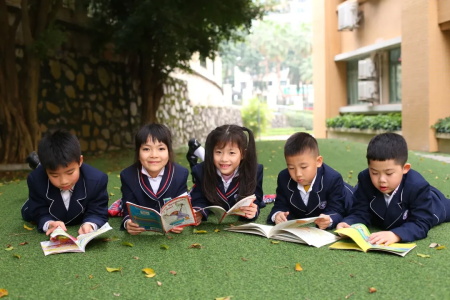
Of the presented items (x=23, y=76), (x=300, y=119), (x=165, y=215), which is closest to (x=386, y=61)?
(x=23, y=76)

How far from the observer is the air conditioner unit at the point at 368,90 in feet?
49.5

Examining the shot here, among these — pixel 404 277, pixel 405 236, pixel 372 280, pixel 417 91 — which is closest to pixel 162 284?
pixel 372 280

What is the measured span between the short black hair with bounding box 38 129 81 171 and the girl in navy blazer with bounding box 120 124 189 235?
1.35 feet

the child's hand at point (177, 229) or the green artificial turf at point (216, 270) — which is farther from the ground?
the child's hand at point (177, 229)

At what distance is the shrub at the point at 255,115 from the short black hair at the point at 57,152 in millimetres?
23954

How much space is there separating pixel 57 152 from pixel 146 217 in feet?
2.45

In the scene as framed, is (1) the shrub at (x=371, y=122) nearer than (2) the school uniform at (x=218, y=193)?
No

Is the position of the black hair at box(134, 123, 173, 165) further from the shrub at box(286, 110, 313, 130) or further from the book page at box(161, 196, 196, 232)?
the shrub at box(286, 110, 313, 130)

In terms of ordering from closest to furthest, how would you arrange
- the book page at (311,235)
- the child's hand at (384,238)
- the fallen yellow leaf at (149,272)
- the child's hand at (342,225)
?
the fallen yellow leaf at (149,272)
the child's hand at (384,238)
the book page at (311,235)
the child's hand at (342,225)

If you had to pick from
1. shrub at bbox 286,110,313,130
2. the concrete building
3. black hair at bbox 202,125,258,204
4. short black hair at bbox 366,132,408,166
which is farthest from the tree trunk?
shrub at bbox 286,110,313,130

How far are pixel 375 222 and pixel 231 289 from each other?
1563mm

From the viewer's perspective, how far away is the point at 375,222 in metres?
3.66

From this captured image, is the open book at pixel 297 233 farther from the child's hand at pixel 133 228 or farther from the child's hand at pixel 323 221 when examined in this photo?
the child's hand at pixel 133 228

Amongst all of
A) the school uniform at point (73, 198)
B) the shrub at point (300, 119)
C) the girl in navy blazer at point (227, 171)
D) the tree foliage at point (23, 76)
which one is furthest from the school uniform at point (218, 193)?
the shrub at point (300, 119)
